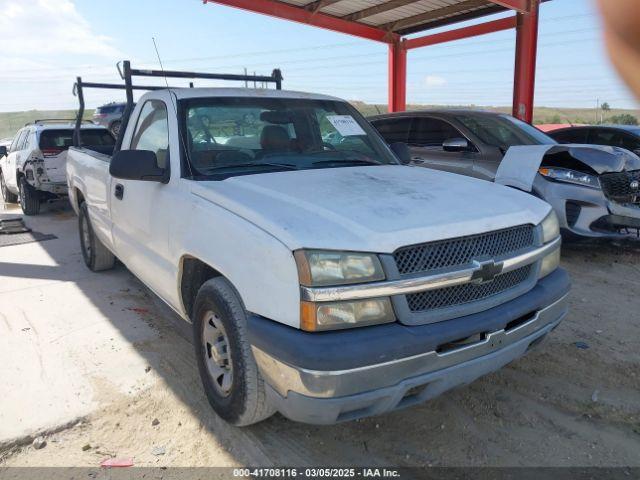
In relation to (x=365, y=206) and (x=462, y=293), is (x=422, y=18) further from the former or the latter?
(x=462, y=293)

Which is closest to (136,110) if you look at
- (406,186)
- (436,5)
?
(406,186)

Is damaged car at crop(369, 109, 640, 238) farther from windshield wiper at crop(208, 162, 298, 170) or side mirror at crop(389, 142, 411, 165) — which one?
windshield wiper at crop(208, 162, 298, 170)

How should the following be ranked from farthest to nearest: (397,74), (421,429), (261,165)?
(397,74), (261,165), (421,429)

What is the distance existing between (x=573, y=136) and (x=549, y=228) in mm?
8920

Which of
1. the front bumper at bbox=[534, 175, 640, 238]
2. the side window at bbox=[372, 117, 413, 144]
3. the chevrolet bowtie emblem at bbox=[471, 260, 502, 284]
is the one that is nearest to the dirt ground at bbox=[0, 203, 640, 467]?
the chevrolet bowtie emblem at bbox=[471, 260, 502, 284]

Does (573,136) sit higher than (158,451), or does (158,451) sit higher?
(573,136)

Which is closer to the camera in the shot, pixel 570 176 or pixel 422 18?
pixel 570 176

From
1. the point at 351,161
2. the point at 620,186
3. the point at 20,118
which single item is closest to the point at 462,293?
the point at 351,161

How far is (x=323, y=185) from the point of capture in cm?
296

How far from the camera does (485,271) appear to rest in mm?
2477

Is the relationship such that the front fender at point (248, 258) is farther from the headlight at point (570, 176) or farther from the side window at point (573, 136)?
the side window at point (573, 136)

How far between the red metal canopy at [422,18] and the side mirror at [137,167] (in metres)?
7.82

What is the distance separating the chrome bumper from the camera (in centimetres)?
213

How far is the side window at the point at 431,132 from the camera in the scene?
288 inches
